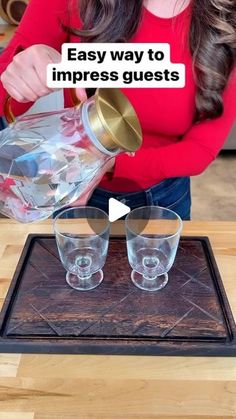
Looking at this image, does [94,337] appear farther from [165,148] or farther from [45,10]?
[45,10]

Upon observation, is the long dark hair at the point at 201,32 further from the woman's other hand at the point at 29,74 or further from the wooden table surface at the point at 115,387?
the wooden table surface at the point at 115,387

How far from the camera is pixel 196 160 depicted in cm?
78

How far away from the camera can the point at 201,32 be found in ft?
2.34

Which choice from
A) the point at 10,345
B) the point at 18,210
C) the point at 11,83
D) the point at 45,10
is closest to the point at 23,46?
the point at 45,10

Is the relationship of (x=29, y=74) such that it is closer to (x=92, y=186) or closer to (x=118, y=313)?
(x=92, y=186)

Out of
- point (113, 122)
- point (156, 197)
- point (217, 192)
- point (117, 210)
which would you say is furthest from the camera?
point (217, 192)

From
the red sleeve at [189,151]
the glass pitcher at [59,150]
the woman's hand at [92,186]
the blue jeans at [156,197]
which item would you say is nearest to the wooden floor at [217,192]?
Result: the blue jeans at [156,197]

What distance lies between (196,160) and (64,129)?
345mm

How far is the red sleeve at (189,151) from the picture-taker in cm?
76

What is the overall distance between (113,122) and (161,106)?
1.23 feet

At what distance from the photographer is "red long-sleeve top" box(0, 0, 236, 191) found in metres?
0.73

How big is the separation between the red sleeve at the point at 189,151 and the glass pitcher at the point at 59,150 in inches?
8.9

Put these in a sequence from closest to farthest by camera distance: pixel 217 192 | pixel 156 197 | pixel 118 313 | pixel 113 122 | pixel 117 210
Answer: pixel 113 122 → pixel 118 313 → pixel 117 210 → pixel 156 197 → pixel 217 192

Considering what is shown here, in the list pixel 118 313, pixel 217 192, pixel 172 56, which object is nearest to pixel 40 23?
pixel 172 56
